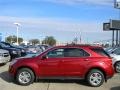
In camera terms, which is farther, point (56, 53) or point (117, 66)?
point (117, 66)

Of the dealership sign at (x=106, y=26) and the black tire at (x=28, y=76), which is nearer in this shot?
the black tire at (x=28, y=76)

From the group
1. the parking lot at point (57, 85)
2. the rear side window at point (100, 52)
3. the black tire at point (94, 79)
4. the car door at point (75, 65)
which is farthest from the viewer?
the rear side window at point (100, 52)

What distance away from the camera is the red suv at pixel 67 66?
13.4 meters

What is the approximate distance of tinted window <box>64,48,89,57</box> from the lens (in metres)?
13.6

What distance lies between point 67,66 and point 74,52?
69 centimetres

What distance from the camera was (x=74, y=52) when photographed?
13.7m

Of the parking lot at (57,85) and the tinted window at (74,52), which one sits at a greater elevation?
the tinted window at (74,52)

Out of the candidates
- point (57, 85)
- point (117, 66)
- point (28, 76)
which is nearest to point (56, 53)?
point (57, 85)

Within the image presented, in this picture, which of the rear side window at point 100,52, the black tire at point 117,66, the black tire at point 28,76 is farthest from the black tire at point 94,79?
the black tire at point 117,66

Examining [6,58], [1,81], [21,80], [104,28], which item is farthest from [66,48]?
[104,28]

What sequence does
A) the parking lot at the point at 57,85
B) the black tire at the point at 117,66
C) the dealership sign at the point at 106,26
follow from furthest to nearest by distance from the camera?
1. the dealership sign at the point at 106,26
2. the black tire at the point at 117,66
3. the parking lot at the point at 57,85

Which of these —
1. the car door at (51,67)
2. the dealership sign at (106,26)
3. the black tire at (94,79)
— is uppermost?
the dealership sign at (106,26)

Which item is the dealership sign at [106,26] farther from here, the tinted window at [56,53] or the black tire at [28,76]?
the black tire at [28,76]

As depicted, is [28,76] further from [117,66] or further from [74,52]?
[117,66]
